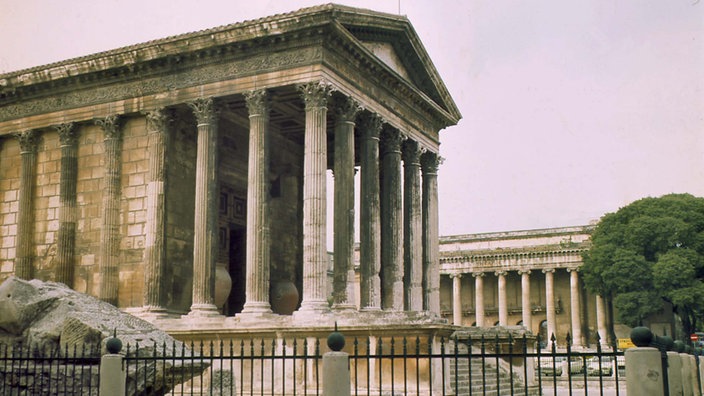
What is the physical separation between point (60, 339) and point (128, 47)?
47.3ft

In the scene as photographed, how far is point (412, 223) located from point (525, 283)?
108ft

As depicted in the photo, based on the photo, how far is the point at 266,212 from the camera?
21.9 metres

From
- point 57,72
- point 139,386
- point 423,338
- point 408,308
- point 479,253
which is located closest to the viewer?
point 139,386

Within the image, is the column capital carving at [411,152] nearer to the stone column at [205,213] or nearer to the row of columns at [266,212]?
the row of columns at [266,212]

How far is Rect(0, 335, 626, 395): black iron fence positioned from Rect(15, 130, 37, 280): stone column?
8.05m

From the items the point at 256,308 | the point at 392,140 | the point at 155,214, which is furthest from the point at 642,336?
the point at 392,140

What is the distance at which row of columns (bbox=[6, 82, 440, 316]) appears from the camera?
21562mm

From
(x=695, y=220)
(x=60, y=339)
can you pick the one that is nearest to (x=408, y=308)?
(x=60, y=339)

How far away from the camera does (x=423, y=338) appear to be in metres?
17.4

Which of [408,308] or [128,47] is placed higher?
[128,47]

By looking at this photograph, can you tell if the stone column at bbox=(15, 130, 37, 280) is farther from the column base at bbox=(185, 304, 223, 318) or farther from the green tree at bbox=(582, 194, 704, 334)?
the green tree at bbox=(582, 194, 704, 334)

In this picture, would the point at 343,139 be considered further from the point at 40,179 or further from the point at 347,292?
the point at 40,179

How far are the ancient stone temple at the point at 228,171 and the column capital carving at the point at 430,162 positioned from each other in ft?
0.18

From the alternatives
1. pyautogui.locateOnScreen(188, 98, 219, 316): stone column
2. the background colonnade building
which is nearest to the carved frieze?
pyautogui.locateOnScreen(188, 98, 219, 316): stone column
